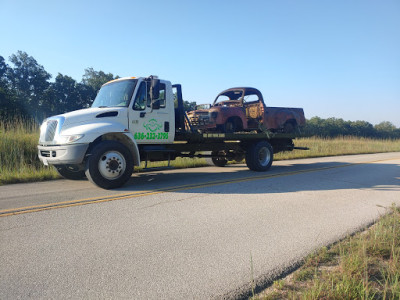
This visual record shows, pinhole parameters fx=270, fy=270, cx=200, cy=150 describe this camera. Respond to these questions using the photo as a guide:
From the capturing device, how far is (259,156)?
32.4ft

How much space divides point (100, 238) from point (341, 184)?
635cm

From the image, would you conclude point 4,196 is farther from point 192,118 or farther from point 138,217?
point 192,118

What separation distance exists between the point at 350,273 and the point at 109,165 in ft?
16.5

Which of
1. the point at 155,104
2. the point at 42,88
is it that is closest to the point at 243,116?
the point at 155,104

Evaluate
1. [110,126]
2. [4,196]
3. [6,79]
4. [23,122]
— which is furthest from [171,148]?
[6,79]

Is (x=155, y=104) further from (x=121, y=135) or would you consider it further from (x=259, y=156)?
(x=259, y=156)

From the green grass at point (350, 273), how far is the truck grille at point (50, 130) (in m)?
5.69

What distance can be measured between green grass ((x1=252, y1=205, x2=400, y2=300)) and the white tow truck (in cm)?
456

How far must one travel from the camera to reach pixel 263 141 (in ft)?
32.6

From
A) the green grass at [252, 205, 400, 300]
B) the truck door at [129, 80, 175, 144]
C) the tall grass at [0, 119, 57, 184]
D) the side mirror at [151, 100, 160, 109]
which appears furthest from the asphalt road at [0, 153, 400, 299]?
the side mirror at [151, 100, 160, 109]

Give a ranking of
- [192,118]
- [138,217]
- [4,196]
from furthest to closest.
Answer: [192,118] → [4,196] → [138,217]

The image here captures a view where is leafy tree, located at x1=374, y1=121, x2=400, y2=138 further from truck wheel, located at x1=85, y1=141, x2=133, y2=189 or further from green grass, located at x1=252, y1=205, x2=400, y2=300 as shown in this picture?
green grass, located at x1=252, y1=205, x2=400, y2=300

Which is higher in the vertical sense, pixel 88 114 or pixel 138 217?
pixel 88 114

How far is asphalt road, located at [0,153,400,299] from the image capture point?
238 centimetres
